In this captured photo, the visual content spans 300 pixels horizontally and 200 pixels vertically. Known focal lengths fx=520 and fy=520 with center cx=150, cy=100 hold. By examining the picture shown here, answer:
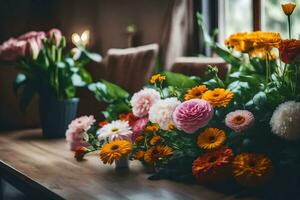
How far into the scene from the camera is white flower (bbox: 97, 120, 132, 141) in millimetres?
1479

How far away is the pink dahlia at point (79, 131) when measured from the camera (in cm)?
166

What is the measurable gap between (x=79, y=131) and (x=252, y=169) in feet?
2.32

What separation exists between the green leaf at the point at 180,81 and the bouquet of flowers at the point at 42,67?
60 centimetres

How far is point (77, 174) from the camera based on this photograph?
4.65ft

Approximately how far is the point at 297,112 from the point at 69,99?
112cm

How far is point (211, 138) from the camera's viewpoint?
1270mm

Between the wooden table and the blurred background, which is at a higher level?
the blurred background

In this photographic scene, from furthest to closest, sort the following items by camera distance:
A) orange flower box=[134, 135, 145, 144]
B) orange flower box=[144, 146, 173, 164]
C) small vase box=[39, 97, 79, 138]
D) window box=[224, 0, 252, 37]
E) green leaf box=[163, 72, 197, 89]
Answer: window box=[224, 0, 252, 37], small vase box=[39, 97, 79, 138], green leaf box=[163, 72, 197, 89], orange flower box=[134, 135, 145, 144], orange flower box=[144, 146, 173, 164]

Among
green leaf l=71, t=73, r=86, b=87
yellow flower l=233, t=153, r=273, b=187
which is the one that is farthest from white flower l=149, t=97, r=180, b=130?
green leaf l=71, t=73, r=86, b=87

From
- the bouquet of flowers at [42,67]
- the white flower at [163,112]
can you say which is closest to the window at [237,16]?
the bouquet of flowers at [42,67]

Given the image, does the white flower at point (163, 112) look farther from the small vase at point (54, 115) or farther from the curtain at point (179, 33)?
the curtain at point (179, 33)

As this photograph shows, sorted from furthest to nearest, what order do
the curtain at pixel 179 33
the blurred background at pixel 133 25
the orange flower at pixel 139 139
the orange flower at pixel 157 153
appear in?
the curtain at pixel 179 33 < the blurred background at pixel 133 25 < the orange flower at pixel 139 139 < the orange flower at pixel 157 153

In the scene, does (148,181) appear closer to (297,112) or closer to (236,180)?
(236,180)

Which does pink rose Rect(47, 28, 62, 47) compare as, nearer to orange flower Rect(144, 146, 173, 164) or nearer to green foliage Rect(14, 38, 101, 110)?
green foliage Rect(14, 38, 101, 110)
